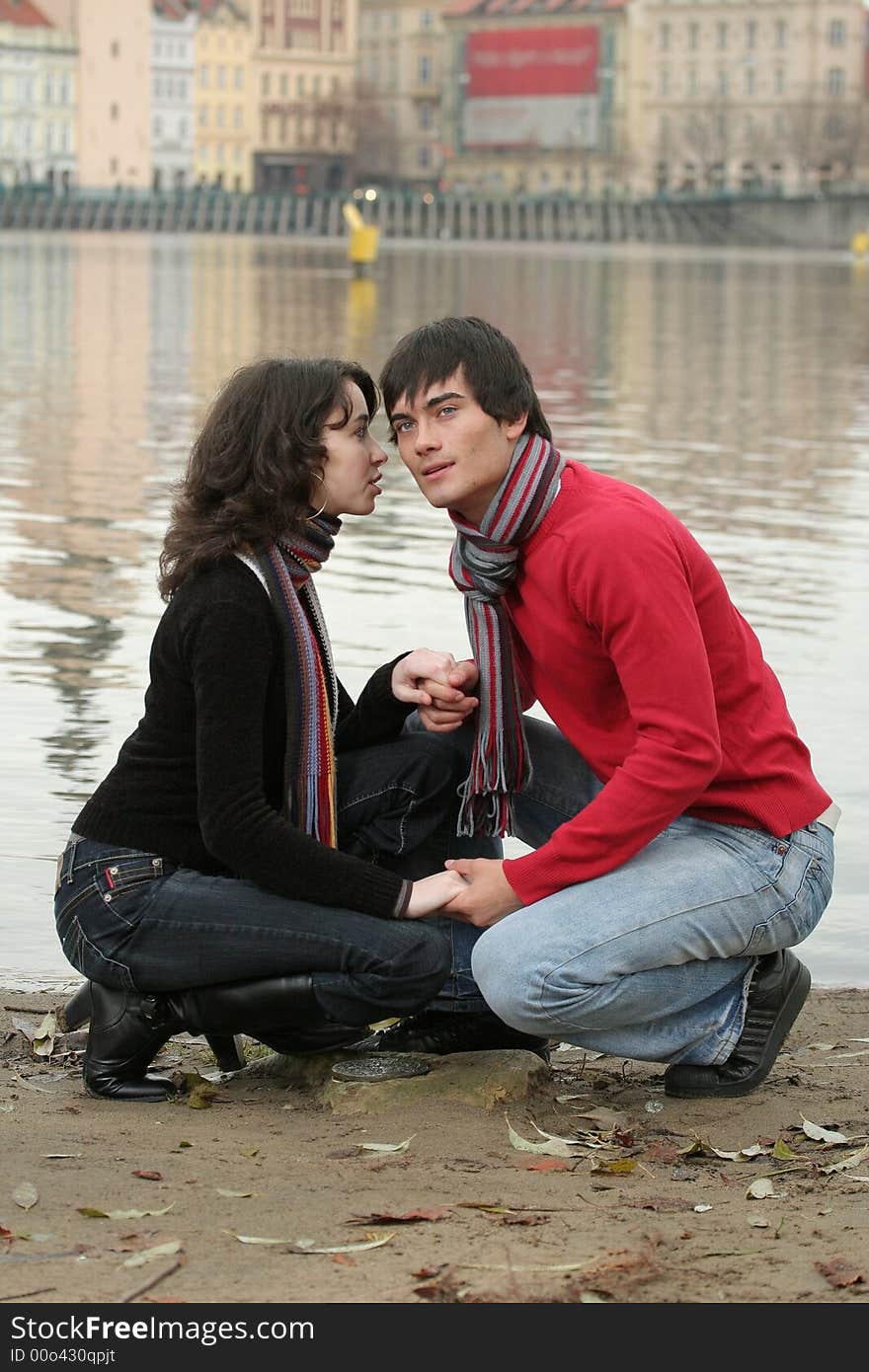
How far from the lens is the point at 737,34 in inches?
4700

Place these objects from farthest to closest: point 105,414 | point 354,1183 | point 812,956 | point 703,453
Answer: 1. point 105,414
2. point 703,453
3. point 812,956
4. point 354,1183

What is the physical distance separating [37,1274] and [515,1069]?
103 cm

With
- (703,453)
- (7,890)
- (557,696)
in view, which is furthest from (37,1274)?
(703,453)

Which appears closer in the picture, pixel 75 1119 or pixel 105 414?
pixel 75 1119

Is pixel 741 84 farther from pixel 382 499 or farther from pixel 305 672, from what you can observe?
pixel 305 672

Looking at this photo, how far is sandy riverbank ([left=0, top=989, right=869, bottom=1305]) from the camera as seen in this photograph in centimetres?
262

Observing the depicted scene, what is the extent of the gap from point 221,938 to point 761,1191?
2.88ft

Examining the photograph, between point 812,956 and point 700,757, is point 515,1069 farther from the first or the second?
point 812,956

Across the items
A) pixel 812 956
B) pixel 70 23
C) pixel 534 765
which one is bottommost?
pixel 812 956

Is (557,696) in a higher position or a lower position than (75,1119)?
higher

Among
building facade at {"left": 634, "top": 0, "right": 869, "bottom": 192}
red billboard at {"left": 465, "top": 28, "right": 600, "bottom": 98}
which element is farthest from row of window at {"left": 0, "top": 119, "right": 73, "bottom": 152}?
building facade at {"left": 634, "top": 0, "right": 869, "bottom": 192}

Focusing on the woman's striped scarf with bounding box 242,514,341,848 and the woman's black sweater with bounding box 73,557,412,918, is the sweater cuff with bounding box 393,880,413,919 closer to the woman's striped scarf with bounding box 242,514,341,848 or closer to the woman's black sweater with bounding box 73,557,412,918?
the woman's black sweater with bounding box 73,557,412,918

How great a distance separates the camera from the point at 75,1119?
131 inches

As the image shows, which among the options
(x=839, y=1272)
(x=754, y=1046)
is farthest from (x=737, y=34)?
(x=839, y=1272)
